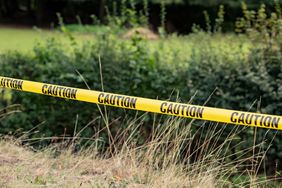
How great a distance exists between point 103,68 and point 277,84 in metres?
2.24

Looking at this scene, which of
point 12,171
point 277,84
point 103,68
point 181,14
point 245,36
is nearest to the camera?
point 12,171

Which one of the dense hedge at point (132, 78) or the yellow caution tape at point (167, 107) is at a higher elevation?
the yellow caution tape at point (167, 107)

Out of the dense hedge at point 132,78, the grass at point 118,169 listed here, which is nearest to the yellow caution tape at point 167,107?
the grass at point 118,169

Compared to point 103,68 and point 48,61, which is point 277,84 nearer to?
point 103,68

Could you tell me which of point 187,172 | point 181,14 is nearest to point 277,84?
point 187,172

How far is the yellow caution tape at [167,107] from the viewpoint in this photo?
12.2 feet

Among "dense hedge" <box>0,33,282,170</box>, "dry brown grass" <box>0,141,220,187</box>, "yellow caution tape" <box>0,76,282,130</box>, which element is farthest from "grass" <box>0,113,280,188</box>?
"dense hedge" <box>0,33,282,170</box>

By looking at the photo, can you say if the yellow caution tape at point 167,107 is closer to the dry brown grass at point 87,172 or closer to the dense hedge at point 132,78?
the dry brown grass at point 87,172

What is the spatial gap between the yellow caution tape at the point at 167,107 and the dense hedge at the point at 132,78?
5.34ft

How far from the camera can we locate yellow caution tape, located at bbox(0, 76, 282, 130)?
12.2ft

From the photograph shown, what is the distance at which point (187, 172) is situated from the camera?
4.54m

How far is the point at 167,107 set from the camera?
161 inches

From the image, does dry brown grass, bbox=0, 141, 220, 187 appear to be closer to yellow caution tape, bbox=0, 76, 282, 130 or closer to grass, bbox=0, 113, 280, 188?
grass, bbox=0, 113, 280, 188

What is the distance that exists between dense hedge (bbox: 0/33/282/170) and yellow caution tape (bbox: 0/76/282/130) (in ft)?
5.34
